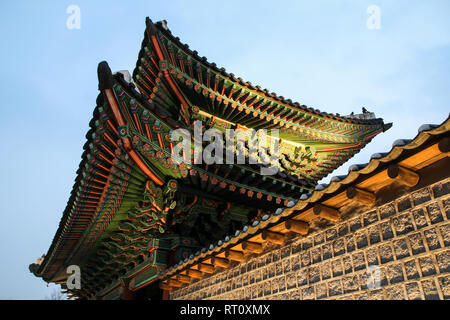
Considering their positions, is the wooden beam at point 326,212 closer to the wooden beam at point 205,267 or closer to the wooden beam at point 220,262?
the wooden beam at point 220,262

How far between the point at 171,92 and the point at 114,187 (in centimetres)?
302

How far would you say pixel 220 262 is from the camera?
589 cm

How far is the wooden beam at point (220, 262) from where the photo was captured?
5.80 meters

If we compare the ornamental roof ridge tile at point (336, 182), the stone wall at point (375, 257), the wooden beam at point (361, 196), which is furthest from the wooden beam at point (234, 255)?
the wooden beam at point (361, 196)

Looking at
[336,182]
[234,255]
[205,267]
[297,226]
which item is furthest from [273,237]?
[205,267]

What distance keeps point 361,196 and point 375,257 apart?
0.63 metres

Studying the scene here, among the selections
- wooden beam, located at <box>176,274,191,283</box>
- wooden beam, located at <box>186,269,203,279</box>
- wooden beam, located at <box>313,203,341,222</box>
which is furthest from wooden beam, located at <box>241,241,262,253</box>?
wooden beam, located at <box>176,274,191,283</box>

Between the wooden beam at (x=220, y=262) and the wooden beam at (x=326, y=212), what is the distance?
2.36 m

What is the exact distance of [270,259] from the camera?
521 cm

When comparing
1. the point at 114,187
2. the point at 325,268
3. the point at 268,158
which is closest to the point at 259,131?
the point at 268,158

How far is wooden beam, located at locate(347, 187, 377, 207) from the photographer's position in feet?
A: 11.8

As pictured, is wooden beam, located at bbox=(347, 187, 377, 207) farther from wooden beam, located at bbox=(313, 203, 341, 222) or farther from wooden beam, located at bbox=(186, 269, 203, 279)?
wooden beam, located at bbox=(186, 269, 203, 279)

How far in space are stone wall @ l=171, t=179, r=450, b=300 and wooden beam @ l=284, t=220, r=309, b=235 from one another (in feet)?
0.41
